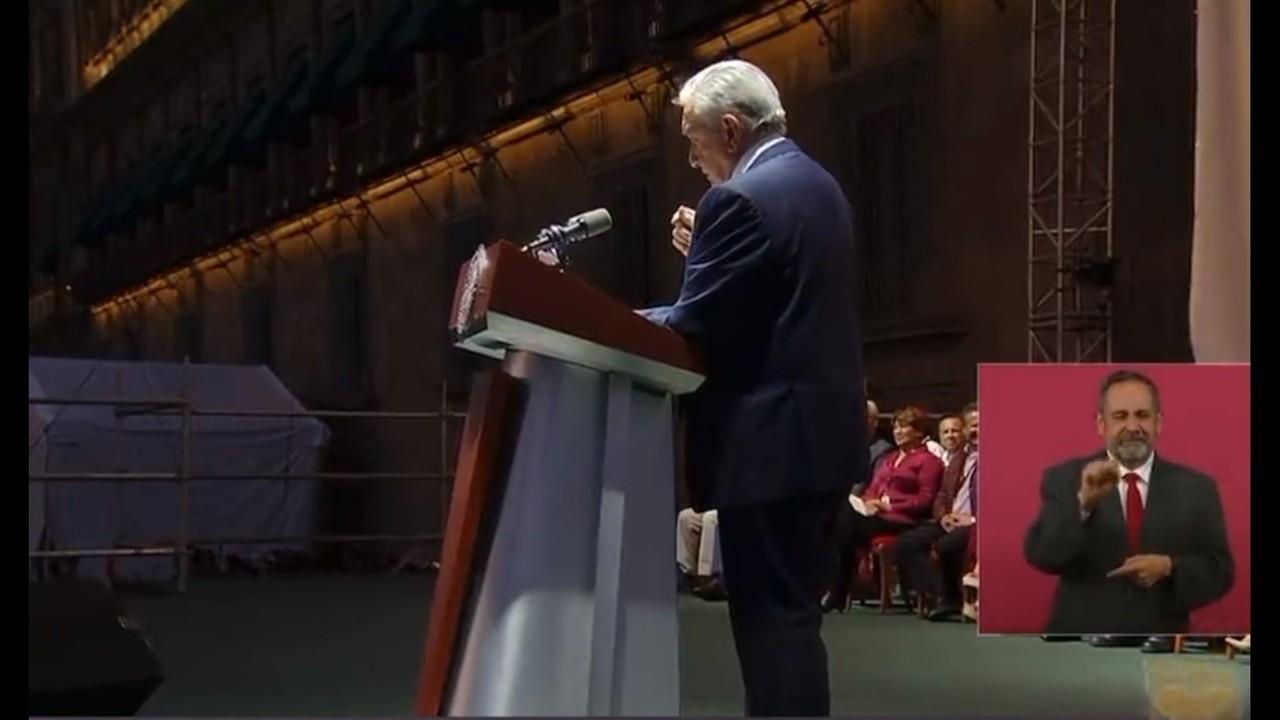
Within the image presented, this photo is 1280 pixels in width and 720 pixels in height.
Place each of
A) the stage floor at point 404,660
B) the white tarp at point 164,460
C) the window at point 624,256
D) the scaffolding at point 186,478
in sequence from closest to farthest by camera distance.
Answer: the stage floor at point 404,660, the window at point 624,256, the scaffolding at point 186,478, the white tarp at point 164,460

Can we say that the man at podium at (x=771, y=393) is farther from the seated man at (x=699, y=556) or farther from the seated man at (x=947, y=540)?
the seated man at (x=947, y=540)

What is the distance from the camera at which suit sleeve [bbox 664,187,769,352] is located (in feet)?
7.53

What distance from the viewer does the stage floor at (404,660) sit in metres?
3.88

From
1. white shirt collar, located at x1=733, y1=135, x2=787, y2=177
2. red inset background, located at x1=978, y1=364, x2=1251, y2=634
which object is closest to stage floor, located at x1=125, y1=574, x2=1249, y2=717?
red inset background, located at x1=978, y1=364, x2=1251, y2=634

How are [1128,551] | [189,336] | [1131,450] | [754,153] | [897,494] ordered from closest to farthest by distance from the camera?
[754,153] → [1131,450] → [1128,551] → [189,336] → [897,494]

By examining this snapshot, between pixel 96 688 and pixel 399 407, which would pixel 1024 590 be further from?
pixel 399 407

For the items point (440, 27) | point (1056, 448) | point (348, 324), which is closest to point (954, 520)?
point (1056, 448)

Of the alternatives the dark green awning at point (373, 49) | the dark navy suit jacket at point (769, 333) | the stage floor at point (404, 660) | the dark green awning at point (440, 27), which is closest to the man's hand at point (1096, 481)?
the stage floor at point (404, 660)

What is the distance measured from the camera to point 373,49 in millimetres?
4836

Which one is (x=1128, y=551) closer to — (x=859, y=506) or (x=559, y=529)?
(x=559, y=529)

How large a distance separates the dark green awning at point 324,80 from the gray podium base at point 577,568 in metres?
2.82

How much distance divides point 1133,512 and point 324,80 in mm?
2699

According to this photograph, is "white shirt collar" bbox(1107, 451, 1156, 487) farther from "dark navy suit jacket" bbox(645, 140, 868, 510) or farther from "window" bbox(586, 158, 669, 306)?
"window" bbox(586, 158, 669, 306)

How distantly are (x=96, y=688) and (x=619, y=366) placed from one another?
1.62m
